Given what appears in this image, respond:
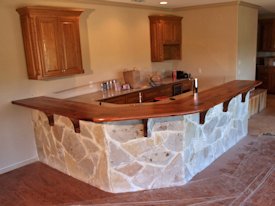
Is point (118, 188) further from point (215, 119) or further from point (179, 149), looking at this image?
point (215, 119)

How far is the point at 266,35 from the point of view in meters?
8.38

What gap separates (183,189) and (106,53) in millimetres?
3011

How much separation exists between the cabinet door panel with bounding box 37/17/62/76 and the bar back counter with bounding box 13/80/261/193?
0.49 m

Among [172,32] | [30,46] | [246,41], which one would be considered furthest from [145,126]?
[246,41]

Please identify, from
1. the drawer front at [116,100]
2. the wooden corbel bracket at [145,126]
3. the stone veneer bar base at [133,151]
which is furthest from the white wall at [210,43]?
the wooden corbel bracket at [145,126]

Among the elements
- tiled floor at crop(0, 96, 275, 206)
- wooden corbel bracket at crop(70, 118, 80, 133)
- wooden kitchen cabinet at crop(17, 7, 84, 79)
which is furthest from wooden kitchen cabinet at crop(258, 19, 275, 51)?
wooden corbel bracket at crop(70, 118, 80, 133)

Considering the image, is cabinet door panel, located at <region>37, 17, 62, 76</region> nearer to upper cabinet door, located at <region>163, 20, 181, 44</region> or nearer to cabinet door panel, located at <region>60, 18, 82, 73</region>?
cabinet door panel, located at <region>60, 18, 82, 73</region>

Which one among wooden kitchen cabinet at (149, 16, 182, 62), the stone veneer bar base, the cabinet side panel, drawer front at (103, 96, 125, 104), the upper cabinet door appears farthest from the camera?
the upper cabinet door

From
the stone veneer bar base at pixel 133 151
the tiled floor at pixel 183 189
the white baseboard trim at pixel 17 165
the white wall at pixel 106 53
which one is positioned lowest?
the tiled floor at pixel 183 189

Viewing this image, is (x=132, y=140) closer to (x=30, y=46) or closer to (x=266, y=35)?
(x=30, y=46)

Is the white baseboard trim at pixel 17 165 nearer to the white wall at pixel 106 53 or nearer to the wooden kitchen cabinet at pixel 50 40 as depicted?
the white wall at pixel 106 53

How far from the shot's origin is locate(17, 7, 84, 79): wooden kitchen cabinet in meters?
3.75

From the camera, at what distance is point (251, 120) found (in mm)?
5840

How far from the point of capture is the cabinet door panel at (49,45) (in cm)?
380
